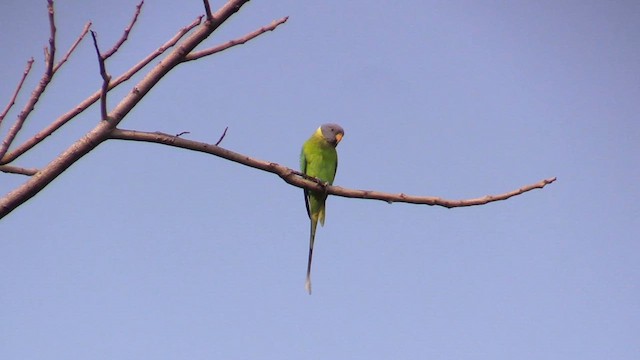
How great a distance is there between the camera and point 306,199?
205 inches

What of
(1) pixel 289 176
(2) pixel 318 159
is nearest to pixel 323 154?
(2) pixel 318 159

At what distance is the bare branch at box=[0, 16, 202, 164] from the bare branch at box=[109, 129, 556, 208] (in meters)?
0.22

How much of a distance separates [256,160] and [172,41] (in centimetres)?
48

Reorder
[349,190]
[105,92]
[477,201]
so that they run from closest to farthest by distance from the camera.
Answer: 1. [105,92]
2. [477,201]
3. [349,190]

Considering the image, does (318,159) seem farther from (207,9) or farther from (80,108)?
(207,9)

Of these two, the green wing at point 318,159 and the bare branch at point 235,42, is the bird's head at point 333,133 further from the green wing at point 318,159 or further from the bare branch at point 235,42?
the bare branch at point 235,42

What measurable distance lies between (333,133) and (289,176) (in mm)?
3137

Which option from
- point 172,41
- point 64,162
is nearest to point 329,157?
point 172,41

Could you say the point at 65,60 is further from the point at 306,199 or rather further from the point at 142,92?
the point at 306,199

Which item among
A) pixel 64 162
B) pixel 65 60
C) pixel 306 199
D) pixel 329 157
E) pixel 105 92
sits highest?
pixel 329 157

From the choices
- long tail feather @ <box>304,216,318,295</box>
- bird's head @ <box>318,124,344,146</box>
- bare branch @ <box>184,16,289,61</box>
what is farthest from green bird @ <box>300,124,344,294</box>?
bare branch @ <box>184,16,289,61</box>

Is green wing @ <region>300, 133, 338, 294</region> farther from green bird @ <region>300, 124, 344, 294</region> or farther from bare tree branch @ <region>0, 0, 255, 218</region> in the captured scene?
bare tree branch @ <region>0, 0, 255, 218</region>

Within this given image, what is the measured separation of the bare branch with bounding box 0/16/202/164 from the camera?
215cm

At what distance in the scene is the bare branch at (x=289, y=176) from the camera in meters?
2.09
